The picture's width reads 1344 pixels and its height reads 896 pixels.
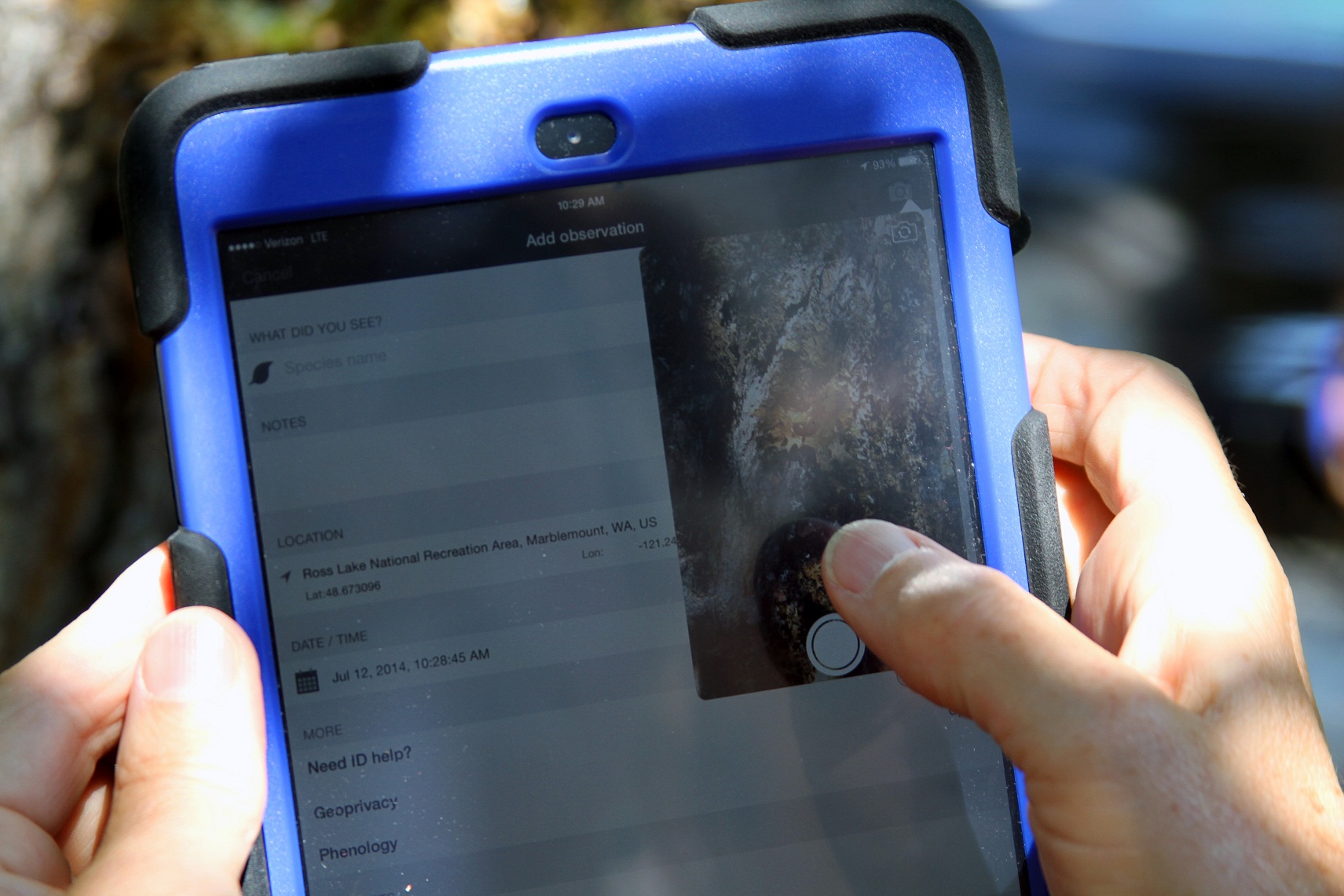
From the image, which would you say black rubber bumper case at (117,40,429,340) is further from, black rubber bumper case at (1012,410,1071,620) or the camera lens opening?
black rubber bumper case at (1012,410,1071,620)

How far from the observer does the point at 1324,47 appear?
6.50 feet

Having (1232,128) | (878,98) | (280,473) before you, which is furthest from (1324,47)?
(280,473)

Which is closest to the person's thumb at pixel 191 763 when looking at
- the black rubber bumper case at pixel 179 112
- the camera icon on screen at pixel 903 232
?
the black rubber bumper case at pixel 179 112

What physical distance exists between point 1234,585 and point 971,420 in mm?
274

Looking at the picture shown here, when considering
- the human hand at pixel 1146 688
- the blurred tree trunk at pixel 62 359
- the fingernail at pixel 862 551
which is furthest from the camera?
the blurred tree trunk at pixel 62 359

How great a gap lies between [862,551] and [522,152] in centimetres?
48

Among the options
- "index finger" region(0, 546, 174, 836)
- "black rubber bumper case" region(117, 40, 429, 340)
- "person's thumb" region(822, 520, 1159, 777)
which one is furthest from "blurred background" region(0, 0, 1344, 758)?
"person's thumb" region(822, 520, 1159, 777)

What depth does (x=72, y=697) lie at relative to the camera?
884 millimetres

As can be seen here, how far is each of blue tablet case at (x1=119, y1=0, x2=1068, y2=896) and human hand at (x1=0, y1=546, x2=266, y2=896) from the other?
0.05 metres

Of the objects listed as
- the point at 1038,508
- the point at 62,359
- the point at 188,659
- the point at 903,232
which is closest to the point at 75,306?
the point at 62,359

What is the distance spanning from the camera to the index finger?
2.79ft

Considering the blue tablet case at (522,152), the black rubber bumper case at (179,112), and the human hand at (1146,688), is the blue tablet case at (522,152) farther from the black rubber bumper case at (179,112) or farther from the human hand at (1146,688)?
the human hand at (1146,688)

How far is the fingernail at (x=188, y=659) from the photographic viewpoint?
2.56 feet

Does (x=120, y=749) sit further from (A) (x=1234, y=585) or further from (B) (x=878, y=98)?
(A) (x=1234, y=585)
